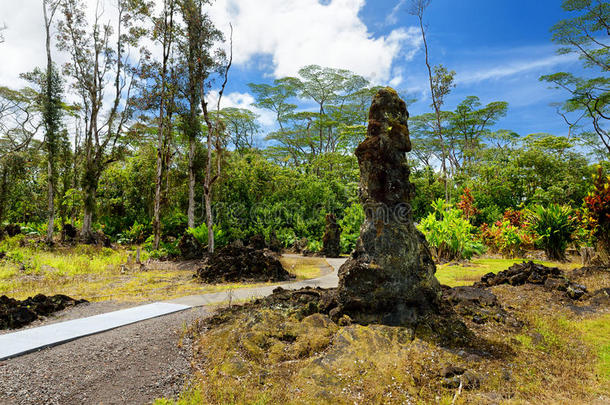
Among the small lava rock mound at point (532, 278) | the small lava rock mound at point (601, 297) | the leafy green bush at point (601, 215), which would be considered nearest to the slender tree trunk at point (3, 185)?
the small lava rock mound at point (532, 278)

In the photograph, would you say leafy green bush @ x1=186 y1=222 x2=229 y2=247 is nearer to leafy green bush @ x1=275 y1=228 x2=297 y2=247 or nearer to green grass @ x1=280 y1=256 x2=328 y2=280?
leafy green bush @ x1=275 y1=228 x2=297 y2=247

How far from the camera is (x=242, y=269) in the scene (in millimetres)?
7445

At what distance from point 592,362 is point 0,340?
584cm

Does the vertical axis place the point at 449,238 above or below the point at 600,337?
above

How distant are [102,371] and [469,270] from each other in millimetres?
7512

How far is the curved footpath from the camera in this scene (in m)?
2.39

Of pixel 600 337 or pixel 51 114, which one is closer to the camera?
pixel 600 337

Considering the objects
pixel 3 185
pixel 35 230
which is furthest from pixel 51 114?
pixel 35 230

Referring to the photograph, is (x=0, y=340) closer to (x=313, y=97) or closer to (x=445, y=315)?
(x=445, y=315)

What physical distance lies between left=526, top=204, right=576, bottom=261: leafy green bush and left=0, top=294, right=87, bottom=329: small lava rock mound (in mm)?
10576

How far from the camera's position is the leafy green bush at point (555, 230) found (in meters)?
8.13

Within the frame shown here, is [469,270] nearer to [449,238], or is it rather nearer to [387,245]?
[449,238]

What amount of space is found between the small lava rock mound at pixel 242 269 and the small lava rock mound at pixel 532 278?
170 inches

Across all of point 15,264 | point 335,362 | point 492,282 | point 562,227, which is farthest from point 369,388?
point 15,264
